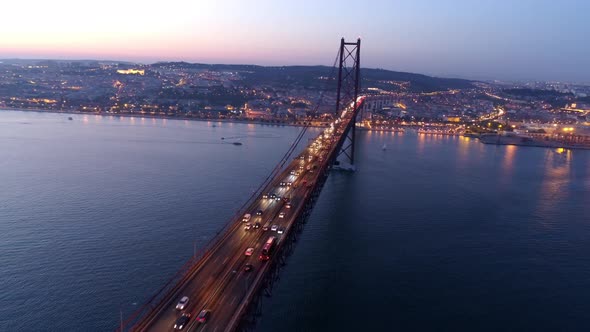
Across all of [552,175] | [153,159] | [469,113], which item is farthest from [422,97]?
[153,159]

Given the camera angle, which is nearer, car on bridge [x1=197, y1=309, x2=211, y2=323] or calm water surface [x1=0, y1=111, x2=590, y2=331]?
car on bridge [x1=197, y1=309, x2=211, y2=323]

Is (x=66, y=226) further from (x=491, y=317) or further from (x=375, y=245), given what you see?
(x=491, y=317)

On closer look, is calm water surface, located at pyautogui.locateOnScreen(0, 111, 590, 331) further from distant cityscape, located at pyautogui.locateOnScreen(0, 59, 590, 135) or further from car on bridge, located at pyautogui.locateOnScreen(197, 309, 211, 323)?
distant cityscape, located at pyautogui.locateOnScreen(0, 59, 590, 135)

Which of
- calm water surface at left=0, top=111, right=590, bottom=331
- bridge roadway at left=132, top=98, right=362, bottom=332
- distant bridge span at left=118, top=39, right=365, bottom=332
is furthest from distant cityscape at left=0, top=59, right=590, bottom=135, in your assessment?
bridge roadway at left=132, top=98, right=362, bottom=332

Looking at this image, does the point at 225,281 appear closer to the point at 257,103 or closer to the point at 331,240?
the point at 331,240

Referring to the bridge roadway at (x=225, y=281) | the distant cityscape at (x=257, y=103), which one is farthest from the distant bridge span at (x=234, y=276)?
the distant cityscape at (x=257, y=103)

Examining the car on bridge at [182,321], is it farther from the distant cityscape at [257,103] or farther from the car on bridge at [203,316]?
the distant cityscape at [257,103]
